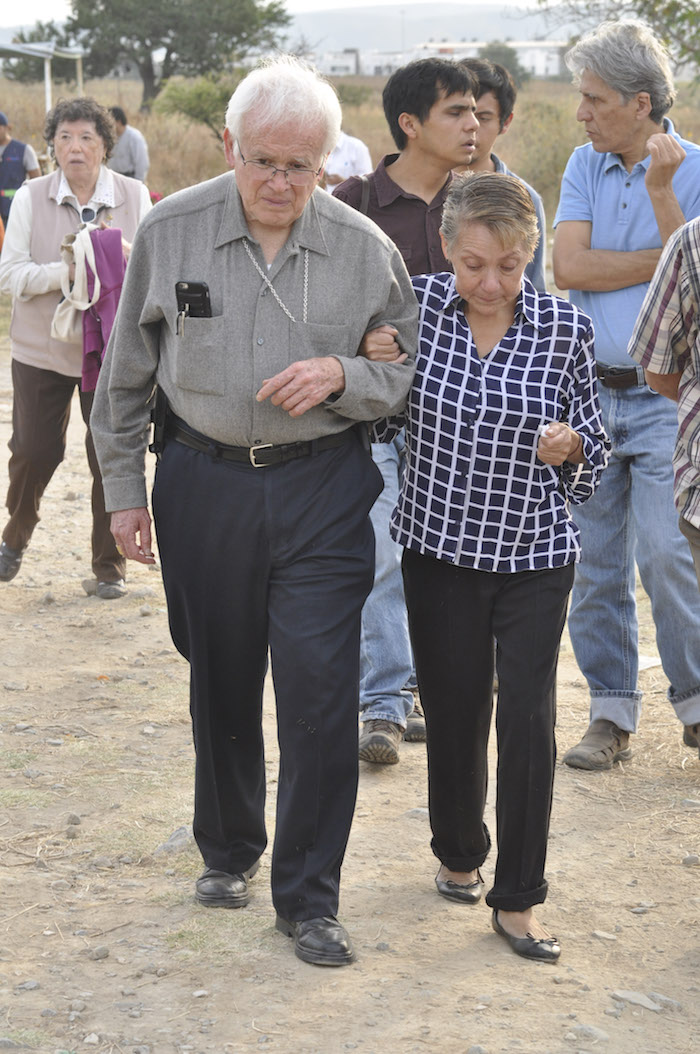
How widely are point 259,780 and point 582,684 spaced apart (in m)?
2.39

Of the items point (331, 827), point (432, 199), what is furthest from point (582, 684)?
point (331, 827)

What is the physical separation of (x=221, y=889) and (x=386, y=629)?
→ 4.58 feet

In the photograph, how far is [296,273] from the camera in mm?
3336

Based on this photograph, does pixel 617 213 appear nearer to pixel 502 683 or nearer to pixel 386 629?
pixel 386 629

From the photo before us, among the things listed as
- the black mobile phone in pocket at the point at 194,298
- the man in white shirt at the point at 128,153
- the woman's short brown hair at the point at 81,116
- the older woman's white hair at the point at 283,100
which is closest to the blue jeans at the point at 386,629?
the black mobile phone in pocket at the point at 194,298

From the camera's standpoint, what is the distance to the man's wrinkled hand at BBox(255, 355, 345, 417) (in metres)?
3.18

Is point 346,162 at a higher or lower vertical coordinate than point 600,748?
higher

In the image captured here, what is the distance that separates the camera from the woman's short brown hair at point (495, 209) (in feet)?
10.7

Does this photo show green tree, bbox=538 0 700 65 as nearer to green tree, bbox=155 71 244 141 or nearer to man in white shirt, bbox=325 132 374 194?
man in white shirt, bbox=325 132 374 194

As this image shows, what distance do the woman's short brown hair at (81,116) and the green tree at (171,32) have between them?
38.3 m

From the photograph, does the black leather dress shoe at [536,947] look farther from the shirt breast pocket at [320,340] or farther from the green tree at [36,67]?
the green tree at [36,67]

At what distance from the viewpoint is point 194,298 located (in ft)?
10.8

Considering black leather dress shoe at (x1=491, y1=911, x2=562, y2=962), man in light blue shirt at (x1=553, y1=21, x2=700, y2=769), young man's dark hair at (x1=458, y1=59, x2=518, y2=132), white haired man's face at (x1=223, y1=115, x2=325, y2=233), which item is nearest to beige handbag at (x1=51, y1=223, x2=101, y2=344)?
young man's dark hair at (x1=458, y1=59, x2=518, y2=132)

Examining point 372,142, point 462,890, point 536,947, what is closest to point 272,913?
point 462,890
